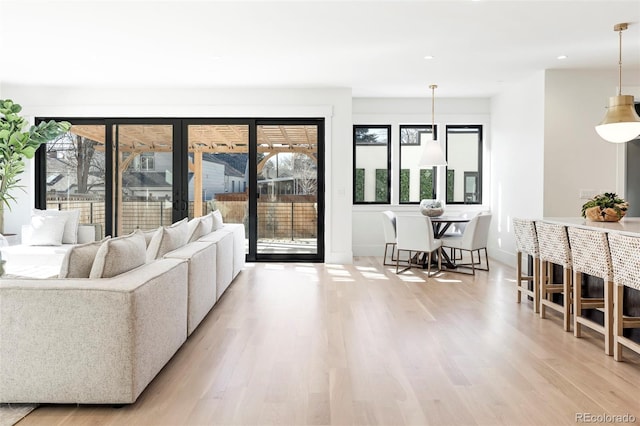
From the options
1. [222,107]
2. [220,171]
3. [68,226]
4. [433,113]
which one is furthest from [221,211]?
[433,113]

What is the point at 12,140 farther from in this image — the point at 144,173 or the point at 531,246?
the point at 531,246

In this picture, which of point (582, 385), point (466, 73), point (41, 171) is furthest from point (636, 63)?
point (41, 171)

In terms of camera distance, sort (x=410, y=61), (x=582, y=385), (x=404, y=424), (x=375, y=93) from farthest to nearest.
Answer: (x=375, y=93), (x=410, y=61), (x=582, y=385), (x=404, y=424)

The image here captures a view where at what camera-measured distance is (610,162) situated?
5.84 metres

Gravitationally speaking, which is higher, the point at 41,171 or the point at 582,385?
the point at 41,171

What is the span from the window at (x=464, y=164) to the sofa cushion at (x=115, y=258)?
20.4 feet

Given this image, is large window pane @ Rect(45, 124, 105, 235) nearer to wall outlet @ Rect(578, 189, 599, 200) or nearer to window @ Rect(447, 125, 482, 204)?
window @ Rect(447, 125, 482, 204)

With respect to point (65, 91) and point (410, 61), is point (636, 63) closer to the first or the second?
point (410, 61)

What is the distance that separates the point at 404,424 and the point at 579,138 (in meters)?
5.18

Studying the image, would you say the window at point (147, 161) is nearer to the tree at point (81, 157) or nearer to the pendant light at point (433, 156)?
the tree at point (81, 157)

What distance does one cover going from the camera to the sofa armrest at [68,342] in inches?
86.3

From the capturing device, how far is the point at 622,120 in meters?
4.00

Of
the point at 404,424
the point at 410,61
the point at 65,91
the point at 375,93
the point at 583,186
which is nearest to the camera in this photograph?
the point at 404,424

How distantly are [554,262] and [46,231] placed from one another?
19.0 feet
